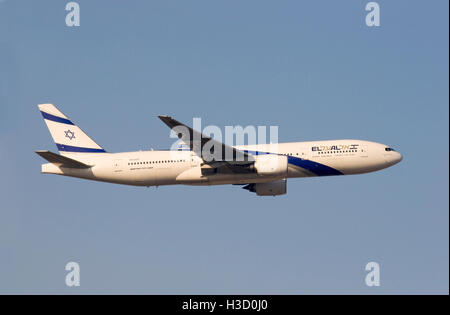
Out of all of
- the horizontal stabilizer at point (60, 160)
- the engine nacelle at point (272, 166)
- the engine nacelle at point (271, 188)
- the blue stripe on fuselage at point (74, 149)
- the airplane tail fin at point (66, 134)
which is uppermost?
the airplane tail fin at point (66, 134)

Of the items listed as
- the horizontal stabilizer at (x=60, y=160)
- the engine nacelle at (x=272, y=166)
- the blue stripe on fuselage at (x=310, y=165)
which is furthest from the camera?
the blue stripe on fuselage at (x=310, y=165)

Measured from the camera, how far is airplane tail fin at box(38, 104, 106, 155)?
5591 cm

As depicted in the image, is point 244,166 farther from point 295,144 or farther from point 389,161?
point 389,161

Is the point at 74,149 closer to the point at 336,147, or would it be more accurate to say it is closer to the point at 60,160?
the point at 60,160

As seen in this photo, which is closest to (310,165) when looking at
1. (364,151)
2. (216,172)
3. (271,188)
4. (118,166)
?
(364,151)

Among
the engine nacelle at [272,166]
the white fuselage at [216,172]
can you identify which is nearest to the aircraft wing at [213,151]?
the engine nacelle at [272,166]

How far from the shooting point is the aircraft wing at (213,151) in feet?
162

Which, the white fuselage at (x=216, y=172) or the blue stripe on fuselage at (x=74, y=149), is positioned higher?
the blue stripe on fuselage at (x=74, y=149)

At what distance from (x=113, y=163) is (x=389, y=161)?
2240 centimetres

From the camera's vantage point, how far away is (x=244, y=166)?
51.1 m

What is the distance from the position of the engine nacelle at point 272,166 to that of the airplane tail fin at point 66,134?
13.8m

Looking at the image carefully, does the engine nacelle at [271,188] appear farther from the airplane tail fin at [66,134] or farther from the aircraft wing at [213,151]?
the airplane tail fin at [66,134]

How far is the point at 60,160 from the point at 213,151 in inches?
488

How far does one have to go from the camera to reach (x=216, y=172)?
51562 mm
